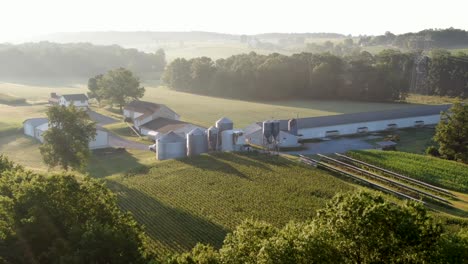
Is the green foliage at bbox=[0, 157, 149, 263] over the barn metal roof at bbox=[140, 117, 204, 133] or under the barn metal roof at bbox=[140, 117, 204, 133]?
over

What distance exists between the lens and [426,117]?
2381 inches

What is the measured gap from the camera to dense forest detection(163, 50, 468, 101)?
274 ft

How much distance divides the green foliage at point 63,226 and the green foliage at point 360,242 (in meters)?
3.37

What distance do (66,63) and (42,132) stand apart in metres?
94.1

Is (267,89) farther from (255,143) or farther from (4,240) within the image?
(4,240)

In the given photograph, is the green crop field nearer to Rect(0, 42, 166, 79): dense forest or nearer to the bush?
the bush

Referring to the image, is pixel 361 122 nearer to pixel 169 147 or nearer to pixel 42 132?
pixel 169 147

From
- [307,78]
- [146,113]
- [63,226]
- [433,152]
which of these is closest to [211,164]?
[146,113]

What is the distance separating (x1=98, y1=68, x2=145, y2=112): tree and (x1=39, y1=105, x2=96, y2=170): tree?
102ft

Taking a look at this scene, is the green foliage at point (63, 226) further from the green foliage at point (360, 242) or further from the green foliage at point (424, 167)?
the green foliage at point (424, 167)

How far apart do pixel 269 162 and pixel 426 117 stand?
1252 inches

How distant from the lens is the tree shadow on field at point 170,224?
81.3ft

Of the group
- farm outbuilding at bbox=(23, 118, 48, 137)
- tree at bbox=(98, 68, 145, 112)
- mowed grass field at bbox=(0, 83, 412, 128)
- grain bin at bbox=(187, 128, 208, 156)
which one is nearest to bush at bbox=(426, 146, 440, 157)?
grain bin at bbox=(187, 128, 208, 156)

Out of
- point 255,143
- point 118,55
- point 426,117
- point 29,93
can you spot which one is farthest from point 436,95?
point 118,55
